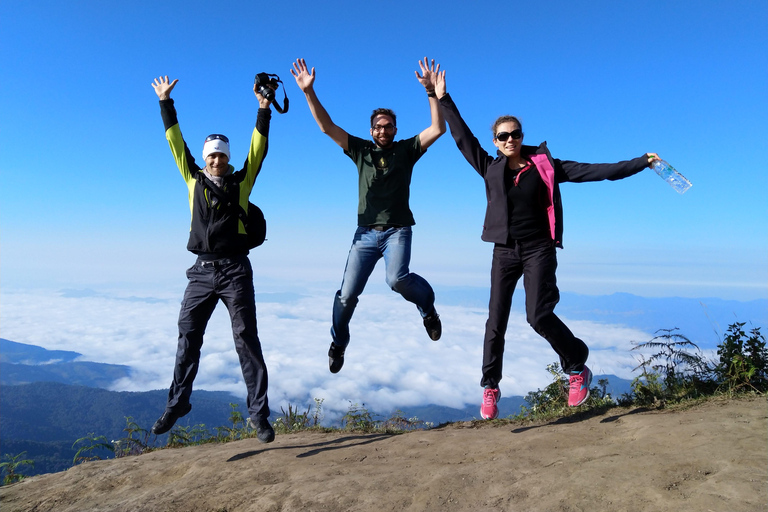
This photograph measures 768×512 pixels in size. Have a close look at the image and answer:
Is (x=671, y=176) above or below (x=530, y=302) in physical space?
above

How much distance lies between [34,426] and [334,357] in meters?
149

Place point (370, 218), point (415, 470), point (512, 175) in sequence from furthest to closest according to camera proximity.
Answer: point (370, 218) < point (512, 175) < point (415, 470)

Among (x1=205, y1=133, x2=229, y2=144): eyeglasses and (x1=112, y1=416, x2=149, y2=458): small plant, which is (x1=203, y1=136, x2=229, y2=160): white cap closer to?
(x1=205, y1=133, x2=229, y2=144): eyeglasses

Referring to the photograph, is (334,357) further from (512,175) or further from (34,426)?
(34,426)

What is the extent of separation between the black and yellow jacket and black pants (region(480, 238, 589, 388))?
9.21 ft

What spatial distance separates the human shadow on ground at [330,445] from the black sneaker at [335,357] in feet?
2.84

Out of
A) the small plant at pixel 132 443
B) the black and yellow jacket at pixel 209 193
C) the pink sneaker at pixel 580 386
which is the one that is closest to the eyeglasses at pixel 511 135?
the black and yellow jacket at pixel 209 193

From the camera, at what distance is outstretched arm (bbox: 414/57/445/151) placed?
5680 mm

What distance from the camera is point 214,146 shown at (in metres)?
5.26

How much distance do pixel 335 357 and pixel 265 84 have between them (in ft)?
11.2

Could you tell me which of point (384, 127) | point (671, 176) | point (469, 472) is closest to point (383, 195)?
point (384, 127)

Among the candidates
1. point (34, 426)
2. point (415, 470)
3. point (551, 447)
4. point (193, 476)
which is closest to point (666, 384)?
point (551, 447)

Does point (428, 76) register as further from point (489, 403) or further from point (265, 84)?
point (489, 403)

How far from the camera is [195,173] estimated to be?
17.6 ft
